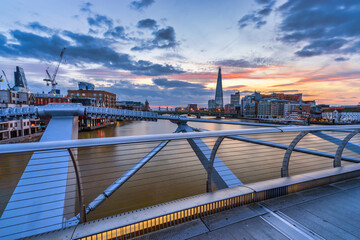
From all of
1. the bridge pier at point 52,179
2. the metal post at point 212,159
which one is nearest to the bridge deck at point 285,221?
the metal post at point 212,159

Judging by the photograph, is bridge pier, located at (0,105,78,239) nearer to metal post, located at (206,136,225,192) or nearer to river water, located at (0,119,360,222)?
river water, located at (0,119,360,222)

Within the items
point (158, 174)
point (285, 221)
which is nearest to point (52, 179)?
point (285, 221)

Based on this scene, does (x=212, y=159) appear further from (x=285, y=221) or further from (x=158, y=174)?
(x=158, y=174)

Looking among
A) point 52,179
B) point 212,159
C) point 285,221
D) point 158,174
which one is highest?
point 212,159

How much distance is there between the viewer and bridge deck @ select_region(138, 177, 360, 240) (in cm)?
146

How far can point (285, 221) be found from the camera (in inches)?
63.7

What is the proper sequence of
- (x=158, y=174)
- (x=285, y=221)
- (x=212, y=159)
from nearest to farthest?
1. (x=285, y=221)
2. (x=212, y=159)
3. (x=158, y=174)

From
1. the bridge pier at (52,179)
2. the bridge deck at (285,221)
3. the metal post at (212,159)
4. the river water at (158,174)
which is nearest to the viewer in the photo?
the bridge deck at (285,221)

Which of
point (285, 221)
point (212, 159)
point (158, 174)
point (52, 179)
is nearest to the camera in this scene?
point (285, 221)

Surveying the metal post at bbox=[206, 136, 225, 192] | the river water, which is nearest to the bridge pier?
the river water

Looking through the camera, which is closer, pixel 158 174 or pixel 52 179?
pixel 52 179

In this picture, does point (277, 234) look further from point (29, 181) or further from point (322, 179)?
point (29, 181)

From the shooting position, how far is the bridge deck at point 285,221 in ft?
4.79

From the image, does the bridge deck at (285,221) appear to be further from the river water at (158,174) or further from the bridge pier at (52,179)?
the bridge pier at (52,179)
